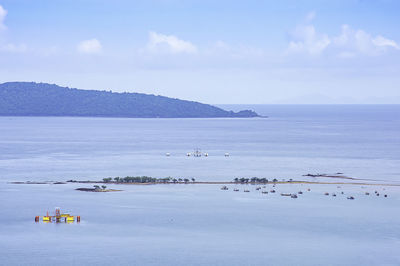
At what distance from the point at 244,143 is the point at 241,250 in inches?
3031

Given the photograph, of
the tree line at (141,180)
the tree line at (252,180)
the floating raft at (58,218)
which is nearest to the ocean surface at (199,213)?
the floating raft at (58,218)

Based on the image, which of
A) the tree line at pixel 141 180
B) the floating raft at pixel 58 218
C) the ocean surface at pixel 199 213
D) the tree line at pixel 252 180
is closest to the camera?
the ocean surface at pixel 199 213

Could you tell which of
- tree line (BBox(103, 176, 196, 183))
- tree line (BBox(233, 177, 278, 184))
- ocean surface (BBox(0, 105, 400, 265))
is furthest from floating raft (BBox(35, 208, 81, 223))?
tree line (BBox(233, 177, 278, 184))

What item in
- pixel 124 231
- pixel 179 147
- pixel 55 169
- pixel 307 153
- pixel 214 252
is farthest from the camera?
pixel 179 147

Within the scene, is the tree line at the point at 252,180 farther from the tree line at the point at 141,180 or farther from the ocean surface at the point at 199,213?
the tree line at the point at 141,180

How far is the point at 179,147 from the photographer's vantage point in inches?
4397

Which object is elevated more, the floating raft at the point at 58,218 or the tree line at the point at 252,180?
the tree line at the point at 252,180

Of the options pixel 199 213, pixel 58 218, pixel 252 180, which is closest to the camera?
pixel 58 218

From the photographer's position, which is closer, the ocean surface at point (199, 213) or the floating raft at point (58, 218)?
the ocean surface at point (199, 213)

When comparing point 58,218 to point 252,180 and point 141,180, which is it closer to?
point 141,180

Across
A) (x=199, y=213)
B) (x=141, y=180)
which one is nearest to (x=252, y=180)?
(x=141, y=180)

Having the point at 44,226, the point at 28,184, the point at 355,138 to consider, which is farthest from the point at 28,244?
the point at 355,138

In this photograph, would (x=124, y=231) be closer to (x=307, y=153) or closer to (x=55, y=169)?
(x=55, y=169)

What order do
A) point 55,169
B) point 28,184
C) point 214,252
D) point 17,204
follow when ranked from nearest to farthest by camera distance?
point 214,252 → point 17,204 → point 28,184 → point 55,169
